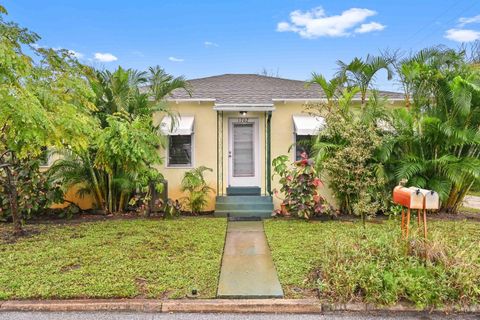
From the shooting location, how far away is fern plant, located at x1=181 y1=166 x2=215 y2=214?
10653mm

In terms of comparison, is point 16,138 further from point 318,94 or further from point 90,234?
point 318,94

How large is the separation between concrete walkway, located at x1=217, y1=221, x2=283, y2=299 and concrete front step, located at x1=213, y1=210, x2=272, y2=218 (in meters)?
1.62

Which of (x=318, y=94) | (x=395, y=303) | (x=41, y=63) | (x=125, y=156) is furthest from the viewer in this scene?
(x=318, y=94)

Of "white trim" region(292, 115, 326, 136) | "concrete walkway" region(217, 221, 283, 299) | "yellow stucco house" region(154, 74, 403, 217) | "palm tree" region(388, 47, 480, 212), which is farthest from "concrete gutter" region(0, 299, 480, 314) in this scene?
"white trim" region(292, 115, 326, 136)

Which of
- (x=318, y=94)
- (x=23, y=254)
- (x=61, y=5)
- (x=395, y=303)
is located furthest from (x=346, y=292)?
(x=61, y=5)

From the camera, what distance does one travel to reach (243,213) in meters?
10.6

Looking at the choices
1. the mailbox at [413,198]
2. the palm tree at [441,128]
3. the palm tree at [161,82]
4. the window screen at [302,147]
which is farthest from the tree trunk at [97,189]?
the palm tree at [441,128]

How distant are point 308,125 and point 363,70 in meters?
2.38

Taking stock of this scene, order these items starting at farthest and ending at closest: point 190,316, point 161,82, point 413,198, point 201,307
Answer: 1. point 161,82
2. point 413,198
3. point 201,307
4. point 190,316

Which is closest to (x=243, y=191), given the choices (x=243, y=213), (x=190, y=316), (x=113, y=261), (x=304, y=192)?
(x=243, y=213)

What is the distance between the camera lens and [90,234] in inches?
326

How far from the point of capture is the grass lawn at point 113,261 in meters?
5.05

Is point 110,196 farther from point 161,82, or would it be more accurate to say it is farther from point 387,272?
point 387,272

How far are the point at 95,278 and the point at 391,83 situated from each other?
33.1ft
